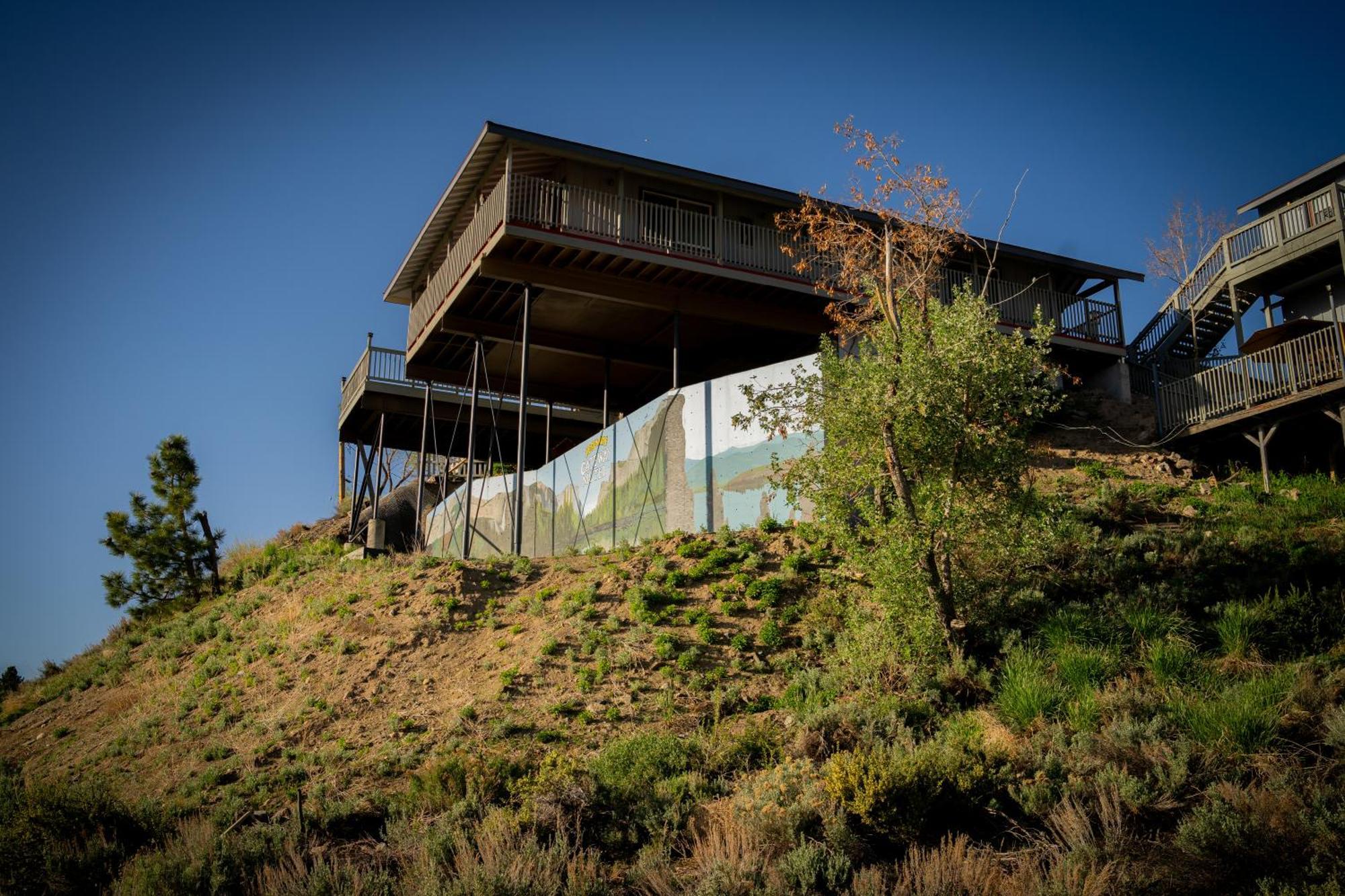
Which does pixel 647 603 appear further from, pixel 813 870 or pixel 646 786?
pixel 813 870

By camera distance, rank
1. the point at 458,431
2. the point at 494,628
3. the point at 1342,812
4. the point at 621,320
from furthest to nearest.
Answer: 1. the point at 458,431
2. the point at 621,320
3. the point at 494,628
4. the point at 1342,812

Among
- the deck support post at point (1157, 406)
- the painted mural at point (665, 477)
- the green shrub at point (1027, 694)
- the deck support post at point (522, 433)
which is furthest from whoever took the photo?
the deck support post at point (1157, 406)

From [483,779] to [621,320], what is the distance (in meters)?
15.7

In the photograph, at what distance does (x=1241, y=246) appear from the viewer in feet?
91.7

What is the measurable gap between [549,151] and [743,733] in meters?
14.4

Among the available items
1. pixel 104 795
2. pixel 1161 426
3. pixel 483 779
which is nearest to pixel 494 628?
pixel 483 779

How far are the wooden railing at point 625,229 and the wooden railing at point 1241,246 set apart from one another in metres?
10.9

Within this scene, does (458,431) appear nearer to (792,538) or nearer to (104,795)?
(792,538)

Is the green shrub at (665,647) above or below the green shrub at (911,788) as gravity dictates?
above

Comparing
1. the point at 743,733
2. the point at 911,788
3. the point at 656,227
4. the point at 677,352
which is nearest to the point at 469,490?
the point at 677,352

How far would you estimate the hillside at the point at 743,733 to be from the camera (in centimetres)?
1011

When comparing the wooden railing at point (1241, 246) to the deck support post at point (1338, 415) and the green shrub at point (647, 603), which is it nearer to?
the deck support post at point (1338, 415)

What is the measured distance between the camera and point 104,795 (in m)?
12.4

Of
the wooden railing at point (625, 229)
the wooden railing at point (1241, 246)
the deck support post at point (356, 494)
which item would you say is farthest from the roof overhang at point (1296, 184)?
the deck support post at point (356, 494)
